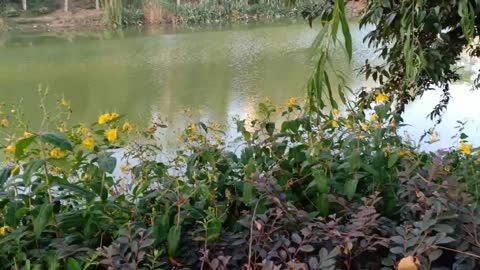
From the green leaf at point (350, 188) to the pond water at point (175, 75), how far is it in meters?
1.82

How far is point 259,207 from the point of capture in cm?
93

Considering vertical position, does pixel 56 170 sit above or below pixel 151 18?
above

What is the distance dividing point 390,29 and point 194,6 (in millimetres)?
15754

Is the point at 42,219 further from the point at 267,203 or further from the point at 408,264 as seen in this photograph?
the point at 408,264

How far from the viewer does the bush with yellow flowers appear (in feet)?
2.53

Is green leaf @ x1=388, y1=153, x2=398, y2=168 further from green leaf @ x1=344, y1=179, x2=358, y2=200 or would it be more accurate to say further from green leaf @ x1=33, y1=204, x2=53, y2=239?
green leaf @ x1=33, y1=204, x2=53, y2=239

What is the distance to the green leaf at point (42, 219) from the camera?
0.87m

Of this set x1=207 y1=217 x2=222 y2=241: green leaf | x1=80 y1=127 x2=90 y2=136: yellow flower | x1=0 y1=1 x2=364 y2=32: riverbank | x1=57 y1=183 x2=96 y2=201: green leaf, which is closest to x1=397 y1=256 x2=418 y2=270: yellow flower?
x1=207 y1=217 x2=222 y2=241: green leaf

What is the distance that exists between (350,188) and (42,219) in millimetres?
536

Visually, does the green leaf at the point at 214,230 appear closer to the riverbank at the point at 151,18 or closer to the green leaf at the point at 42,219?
the green leaf at the point at 42,219

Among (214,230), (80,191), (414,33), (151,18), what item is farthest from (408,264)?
(151,18)

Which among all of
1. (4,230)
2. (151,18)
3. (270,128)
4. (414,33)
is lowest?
(151,18)

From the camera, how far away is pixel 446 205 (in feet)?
2.55

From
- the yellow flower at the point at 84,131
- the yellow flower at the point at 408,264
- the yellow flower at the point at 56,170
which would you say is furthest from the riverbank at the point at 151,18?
the yellow flower at the point at 408,264
